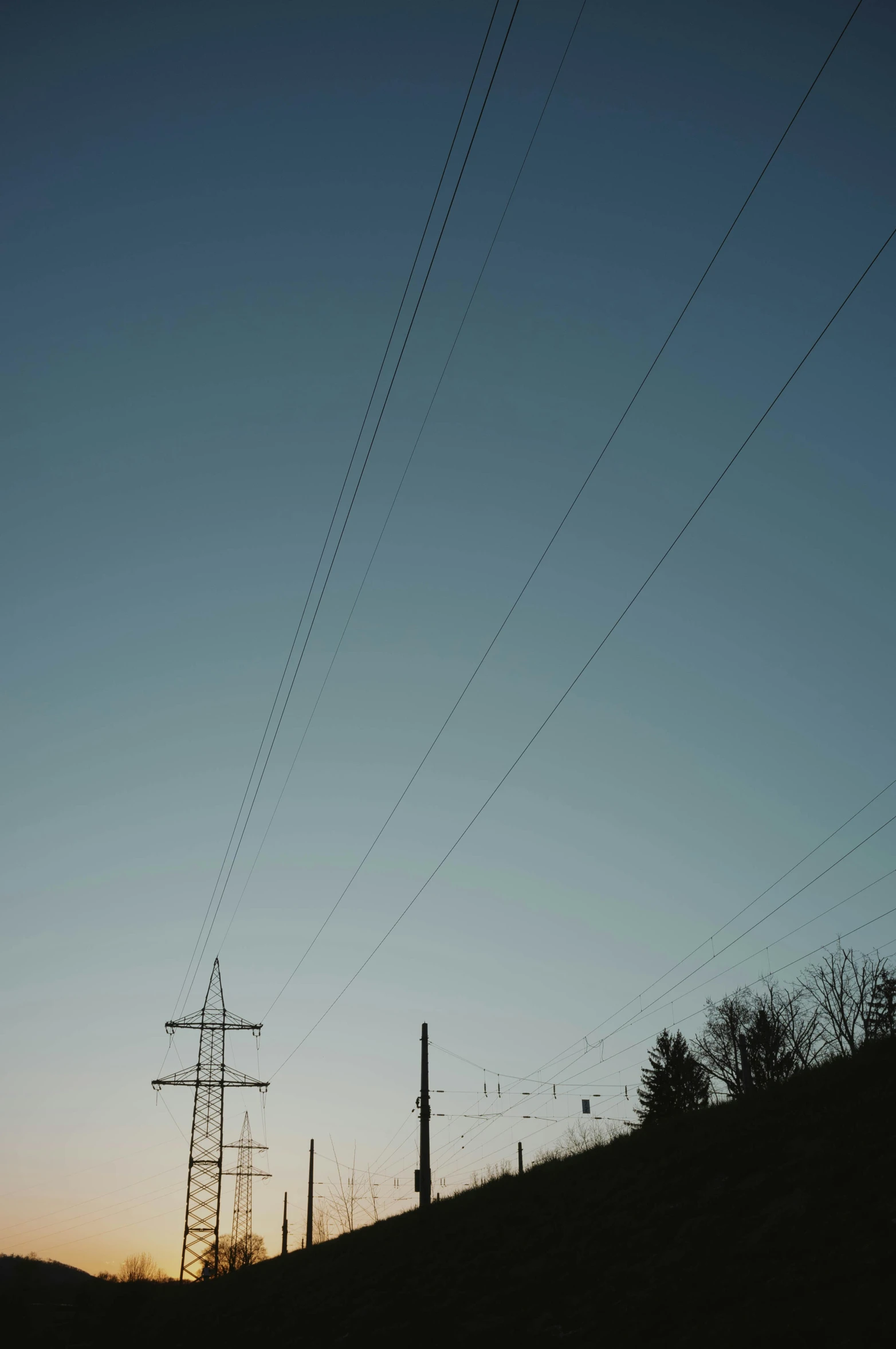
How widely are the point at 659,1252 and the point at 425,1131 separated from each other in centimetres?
1703

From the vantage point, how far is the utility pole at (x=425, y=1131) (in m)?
31.4

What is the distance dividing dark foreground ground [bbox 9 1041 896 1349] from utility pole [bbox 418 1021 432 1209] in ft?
2.19

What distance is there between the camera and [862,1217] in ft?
47.3

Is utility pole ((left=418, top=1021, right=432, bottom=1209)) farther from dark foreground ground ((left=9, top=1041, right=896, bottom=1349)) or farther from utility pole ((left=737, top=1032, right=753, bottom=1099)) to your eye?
utility pole ((left=737, top=1032, right=753, bottom=1099))

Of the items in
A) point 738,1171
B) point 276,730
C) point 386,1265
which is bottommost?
point 386,1265

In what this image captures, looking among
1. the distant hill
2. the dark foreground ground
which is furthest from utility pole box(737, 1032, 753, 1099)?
the distant hill

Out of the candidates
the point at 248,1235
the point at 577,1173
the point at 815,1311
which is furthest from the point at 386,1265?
the point at 248,1235

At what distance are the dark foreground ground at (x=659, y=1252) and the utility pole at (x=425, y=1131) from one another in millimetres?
668

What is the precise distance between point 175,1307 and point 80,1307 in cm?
1448

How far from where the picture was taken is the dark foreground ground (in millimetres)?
13227

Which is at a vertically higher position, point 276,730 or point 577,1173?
point 276,730

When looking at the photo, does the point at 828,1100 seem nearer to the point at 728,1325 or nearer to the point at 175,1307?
the point at 728,1325

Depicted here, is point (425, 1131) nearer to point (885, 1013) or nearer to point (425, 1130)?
point (425, 1130)

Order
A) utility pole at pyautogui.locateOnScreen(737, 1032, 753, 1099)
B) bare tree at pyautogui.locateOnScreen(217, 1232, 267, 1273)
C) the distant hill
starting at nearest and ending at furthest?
utility pole at pyautogui.locateOnScreen(737, 1032, 753, 1099)
bare tree at pyautogui.locateOnScreen(217, 1232, 267, 1273)
the distant hill
